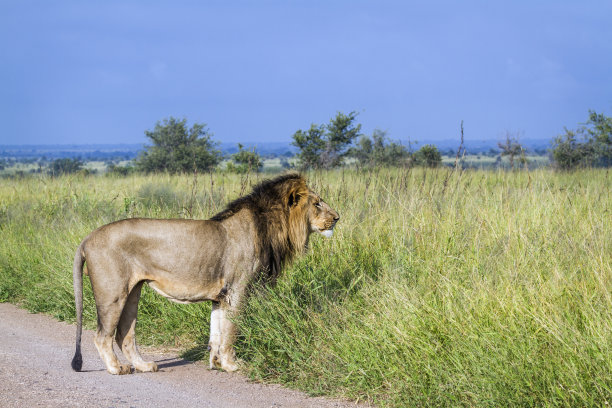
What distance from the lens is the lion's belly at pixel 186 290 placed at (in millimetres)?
5535

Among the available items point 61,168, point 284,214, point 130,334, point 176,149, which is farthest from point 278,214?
point 176,149

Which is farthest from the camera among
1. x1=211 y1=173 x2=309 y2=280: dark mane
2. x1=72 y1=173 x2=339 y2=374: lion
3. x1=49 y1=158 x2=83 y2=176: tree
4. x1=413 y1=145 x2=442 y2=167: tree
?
x1=413 y1=145 x2=442 y2=167: tree

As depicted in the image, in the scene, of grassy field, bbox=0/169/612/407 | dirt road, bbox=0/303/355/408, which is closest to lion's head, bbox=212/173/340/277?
grassy field, bbox=0/169/612/407

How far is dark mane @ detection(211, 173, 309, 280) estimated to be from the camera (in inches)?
236

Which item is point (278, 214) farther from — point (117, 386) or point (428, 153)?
point (428, 153)

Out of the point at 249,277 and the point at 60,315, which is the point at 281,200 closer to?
the point at 249,277

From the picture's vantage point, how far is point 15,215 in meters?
12.8

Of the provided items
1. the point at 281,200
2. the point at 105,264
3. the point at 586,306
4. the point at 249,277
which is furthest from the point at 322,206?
the point at 586,306

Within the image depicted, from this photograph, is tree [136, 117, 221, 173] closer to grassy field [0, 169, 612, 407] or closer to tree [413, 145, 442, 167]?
tree [413, 145, 442, 167]

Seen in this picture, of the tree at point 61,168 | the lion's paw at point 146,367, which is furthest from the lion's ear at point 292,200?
the tree at point 61,168

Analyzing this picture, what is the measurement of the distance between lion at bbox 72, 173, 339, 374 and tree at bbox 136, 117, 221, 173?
26.5m

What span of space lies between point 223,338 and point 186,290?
0.53 metres

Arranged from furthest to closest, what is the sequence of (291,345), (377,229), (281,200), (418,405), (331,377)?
(377,229)
(281,200)
(291,345)
(331,377)
(418,405)

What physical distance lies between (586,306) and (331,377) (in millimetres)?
1830
